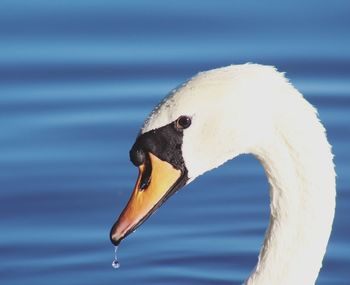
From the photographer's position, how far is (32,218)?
10.1 metres

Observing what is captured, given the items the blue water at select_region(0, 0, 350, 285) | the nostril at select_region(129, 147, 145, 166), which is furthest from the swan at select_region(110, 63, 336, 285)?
the blue water at select_region(0, 0, 350, 285)

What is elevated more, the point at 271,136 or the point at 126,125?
the point at 126,125

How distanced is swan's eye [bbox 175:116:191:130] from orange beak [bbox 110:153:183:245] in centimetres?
23

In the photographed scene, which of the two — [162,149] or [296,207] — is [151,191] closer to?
[162,149]

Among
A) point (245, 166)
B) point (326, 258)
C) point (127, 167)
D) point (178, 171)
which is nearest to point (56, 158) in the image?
point (127, 167)

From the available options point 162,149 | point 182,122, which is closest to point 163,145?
point 162,149

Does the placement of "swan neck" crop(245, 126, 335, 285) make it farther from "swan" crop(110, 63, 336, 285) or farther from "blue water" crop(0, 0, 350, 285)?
"blue water" crop(0, 0, 350, 285)

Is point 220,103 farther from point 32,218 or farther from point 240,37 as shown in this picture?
point 240,37

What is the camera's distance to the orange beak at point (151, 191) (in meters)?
6.93

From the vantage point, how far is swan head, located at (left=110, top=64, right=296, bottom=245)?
22.0ft

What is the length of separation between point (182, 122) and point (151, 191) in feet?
1.27

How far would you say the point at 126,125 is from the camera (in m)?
11.1

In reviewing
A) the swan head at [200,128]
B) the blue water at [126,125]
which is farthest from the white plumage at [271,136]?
the blue water at [126,125]

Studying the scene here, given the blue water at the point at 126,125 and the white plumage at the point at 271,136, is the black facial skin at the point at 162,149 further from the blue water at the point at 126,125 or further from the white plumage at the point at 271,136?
the blue water at the point at 126,125
